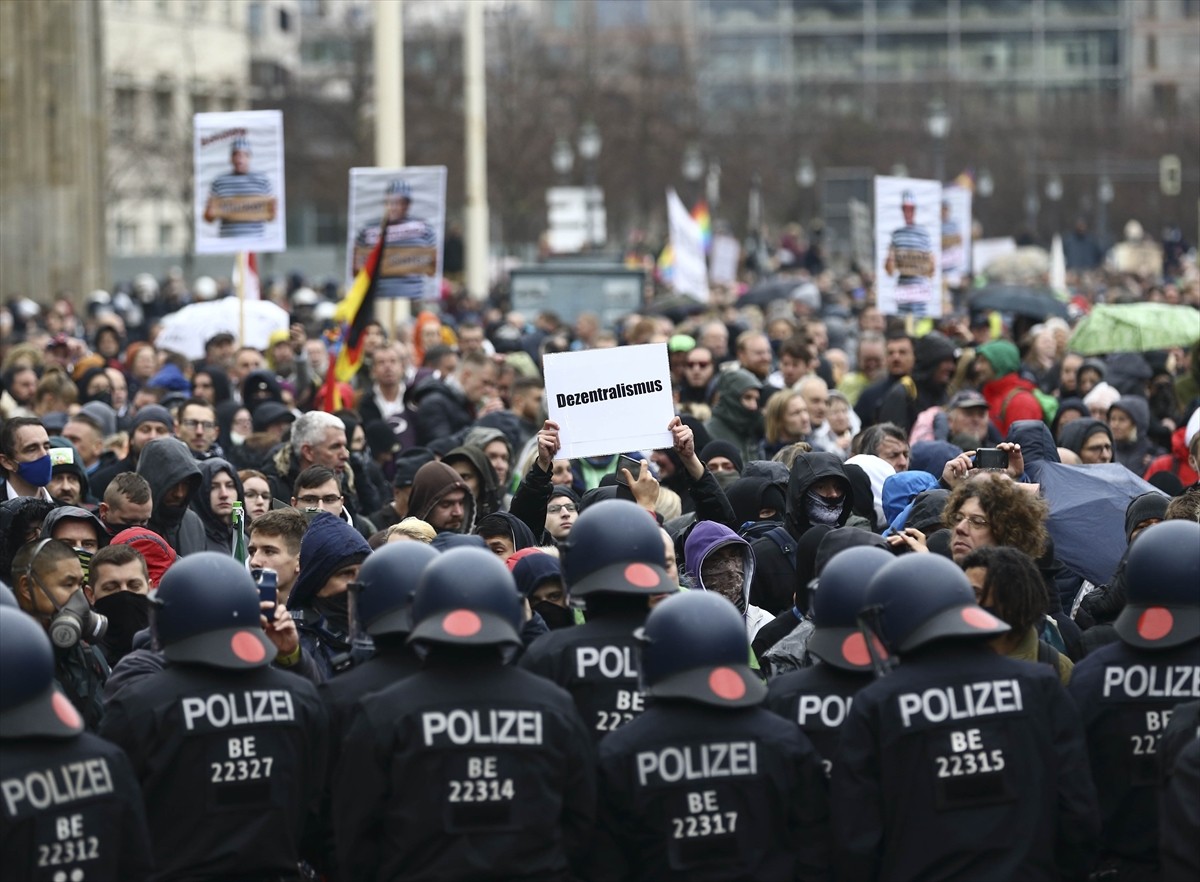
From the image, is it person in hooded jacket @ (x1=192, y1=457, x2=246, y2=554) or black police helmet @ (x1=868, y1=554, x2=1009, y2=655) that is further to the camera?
person in hooded jacket @ (x1=192, y1=457, x2=246, y2=554)

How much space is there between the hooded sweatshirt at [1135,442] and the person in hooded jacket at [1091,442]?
153cm

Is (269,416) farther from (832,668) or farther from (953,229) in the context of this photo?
(953,229)

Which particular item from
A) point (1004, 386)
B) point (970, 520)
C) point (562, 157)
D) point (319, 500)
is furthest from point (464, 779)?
point (562, 157)

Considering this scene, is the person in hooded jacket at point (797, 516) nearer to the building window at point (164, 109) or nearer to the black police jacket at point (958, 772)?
the black police jacket at point (958, 772)

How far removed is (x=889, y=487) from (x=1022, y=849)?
400 cm

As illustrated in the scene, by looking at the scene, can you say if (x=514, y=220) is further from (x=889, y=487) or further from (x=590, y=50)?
(x=889, y=487)

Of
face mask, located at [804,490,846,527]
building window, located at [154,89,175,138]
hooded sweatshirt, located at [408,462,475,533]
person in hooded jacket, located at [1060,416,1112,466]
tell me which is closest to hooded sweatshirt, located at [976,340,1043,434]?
person in hooded jacket, located at [1060,416,1112,466]

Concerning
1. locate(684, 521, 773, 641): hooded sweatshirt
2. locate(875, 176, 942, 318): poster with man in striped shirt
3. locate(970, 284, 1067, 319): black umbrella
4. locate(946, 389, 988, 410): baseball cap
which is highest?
locate(875, 176, 942, 318): poster with man in striped shirt

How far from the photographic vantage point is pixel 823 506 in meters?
9.12

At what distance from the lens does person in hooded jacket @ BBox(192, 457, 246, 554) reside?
10414 mm

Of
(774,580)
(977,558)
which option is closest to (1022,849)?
(977,558)

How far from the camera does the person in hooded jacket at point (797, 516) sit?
29.1 feet

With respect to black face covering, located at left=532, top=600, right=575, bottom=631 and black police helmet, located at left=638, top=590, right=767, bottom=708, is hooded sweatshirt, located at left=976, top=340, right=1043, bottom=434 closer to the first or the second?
black face covering, located at left=532, top=600, right=575, bottom=631

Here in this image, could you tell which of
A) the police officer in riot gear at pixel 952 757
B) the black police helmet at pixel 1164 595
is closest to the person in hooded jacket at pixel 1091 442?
the black police helmet at pixel 1164 595
